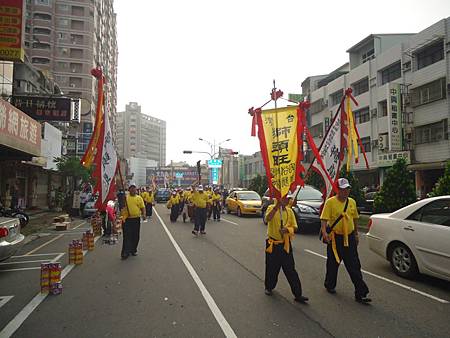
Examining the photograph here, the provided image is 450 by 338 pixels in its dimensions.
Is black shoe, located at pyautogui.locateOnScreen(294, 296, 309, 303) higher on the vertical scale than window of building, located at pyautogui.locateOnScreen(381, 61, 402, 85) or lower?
lower

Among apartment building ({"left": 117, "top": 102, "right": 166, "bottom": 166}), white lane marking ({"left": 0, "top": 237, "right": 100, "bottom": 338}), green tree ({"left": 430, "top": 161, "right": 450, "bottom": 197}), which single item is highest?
apartment building ({"left": 117, "top": 102, "right": 166, "bottom": 166})

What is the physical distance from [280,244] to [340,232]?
87 centimetres

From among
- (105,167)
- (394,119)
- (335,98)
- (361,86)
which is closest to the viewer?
(105,167)

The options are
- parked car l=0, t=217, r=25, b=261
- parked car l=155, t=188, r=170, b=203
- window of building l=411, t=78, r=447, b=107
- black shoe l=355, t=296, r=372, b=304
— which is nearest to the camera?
black shoe l=355, t=296, r=372, b=304

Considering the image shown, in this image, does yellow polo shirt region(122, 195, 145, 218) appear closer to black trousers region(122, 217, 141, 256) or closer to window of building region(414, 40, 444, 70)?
black trousers region(122, 217, 141, 256)

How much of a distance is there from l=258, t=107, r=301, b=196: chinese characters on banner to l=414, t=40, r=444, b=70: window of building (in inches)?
872

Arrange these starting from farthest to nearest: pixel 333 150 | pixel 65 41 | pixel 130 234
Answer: pixel 65 41
pixel 130 234
pixel 333 150

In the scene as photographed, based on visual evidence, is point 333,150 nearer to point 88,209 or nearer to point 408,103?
point 88,209

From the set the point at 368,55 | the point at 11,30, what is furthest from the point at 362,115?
the point at 11,30

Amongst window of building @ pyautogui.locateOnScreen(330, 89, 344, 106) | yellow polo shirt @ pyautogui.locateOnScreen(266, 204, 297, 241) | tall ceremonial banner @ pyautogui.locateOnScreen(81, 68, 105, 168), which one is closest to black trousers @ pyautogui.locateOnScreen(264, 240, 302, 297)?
yellow polo shirt @ pyautogui.locateOnScreen(266, 204, 297, 241)

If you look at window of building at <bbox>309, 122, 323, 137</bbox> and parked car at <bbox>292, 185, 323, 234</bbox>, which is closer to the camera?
parked car at <bbox>292, 185, 323, 234</bbox>

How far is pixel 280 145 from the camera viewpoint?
202 inches

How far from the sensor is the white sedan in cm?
514

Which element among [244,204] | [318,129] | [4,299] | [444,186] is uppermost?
[318,129]
